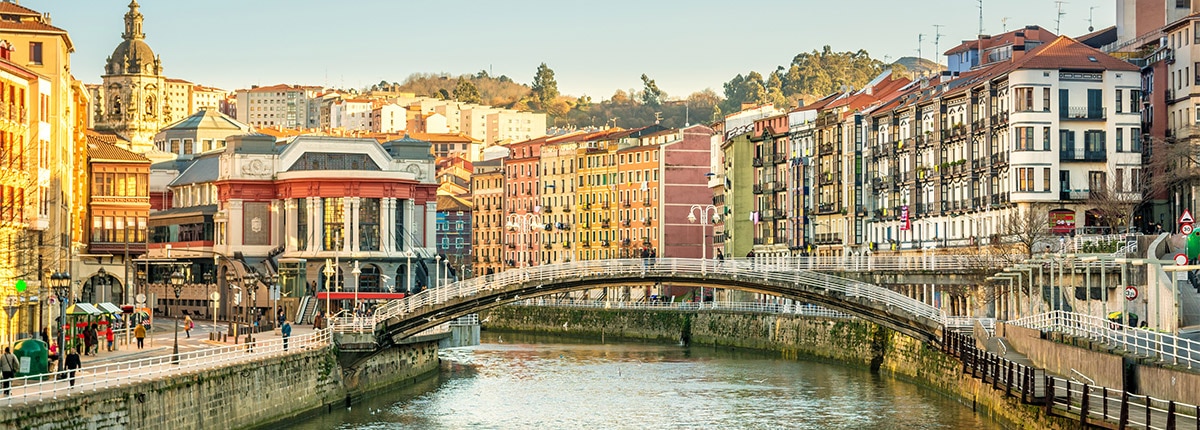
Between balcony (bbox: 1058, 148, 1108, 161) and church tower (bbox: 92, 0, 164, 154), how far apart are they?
355 feet

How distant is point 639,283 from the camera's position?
78875 mm

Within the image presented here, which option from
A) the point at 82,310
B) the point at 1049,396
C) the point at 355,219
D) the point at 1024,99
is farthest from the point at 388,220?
the point at 1049,396

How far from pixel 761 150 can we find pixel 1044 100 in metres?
50.8

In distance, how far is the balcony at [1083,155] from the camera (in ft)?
326

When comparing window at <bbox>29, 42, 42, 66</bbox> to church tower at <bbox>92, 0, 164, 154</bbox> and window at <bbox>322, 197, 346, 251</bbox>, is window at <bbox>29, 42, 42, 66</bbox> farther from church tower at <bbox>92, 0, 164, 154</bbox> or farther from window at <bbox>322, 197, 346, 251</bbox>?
church tower at <bbox>92, 0, 164, 154</bbox>

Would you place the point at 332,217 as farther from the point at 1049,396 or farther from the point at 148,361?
the point at 1049,396

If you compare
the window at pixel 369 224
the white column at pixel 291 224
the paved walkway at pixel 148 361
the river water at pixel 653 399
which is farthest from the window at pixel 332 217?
the paved walkway at pixel 148 361

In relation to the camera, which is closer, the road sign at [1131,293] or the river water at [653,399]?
the river water at [653,399]

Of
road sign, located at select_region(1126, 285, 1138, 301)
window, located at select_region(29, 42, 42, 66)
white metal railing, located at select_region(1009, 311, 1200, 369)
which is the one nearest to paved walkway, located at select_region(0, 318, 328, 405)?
window, located at select_region(29, 42, 42, 66)

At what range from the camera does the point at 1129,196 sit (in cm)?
9712

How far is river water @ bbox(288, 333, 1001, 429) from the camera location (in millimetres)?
65562

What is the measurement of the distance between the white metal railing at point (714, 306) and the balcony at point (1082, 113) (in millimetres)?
15182

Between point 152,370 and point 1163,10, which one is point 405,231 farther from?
point 152,370

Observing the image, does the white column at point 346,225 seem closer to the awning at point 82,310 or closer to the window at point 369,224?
the window at point 369,224
